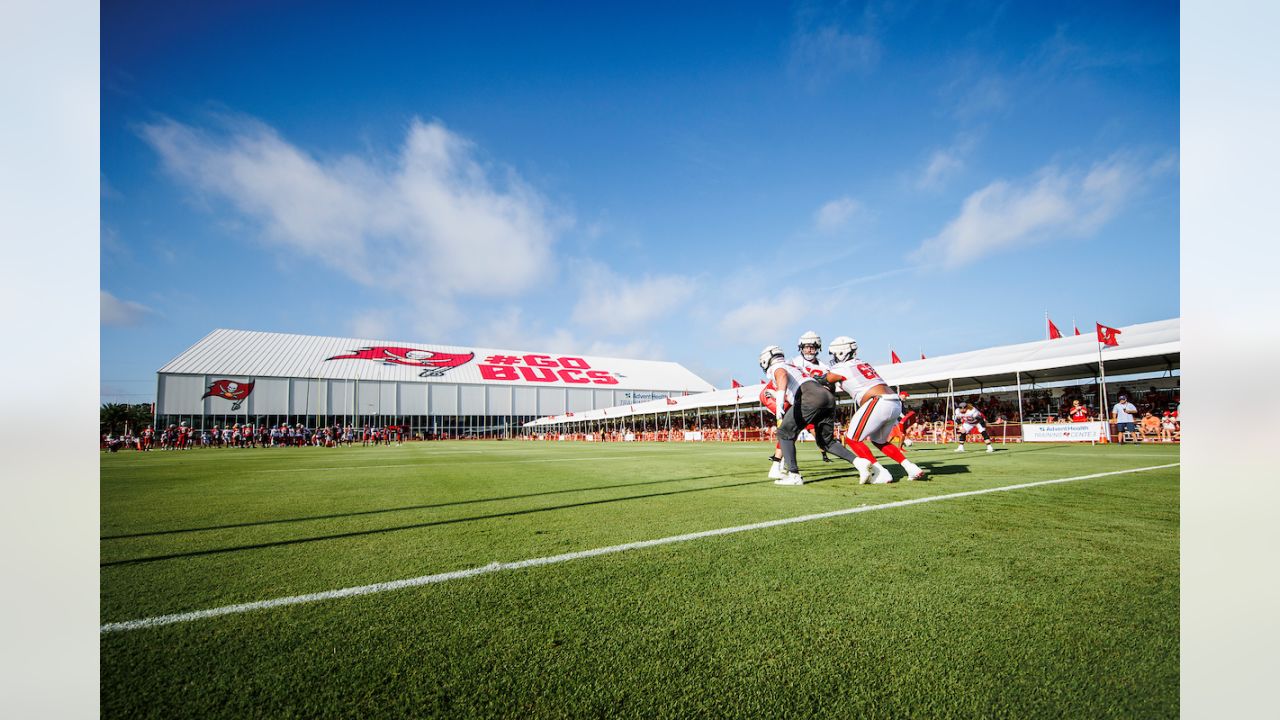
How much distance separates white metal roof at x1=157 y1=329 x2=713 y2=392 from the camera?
5150 centimetres

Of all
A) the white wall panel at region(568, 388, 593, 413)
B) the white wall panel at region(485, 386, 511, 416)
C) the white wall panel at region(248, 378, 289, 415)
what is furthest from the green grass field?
the white wall panel at region(568, 388, 593, 413)

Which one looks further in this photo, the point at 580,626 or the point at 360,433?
the point at 360,433

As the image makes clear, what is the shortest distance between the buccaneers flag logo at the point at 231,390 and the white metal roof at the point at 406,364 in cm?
112

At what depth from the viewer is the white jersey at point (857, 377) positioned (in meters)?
7.44

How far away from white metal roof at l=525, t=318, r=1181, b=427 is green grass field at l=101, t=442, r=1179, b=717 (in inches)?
586

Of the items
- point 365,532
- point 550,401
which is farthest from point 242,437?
point 365,532

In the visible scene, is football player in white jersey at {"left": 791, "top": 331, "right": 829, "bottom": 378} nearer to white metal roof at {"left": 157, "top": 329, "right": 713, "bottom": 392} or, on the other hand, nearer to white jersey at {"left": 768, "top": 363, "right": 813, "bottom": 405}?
white jersey at {"left": 768, "top": 363, "right": 813, "bottom": 405}

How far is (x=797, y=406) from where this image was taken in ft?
25.1

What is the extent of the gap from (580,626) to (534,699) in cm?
54

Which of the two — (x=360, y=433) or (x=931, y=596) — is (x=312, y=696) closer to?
(x=931, y=596)

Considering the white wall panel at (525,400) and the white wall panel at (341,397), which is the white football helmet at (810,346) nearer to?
the white wall panel at (341,397)

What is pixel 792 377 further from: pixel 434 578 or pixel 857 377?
pixel 434 578

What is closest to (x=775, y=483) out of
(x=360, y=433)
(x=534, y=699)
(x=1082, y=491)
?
(x=1082, y=491)
